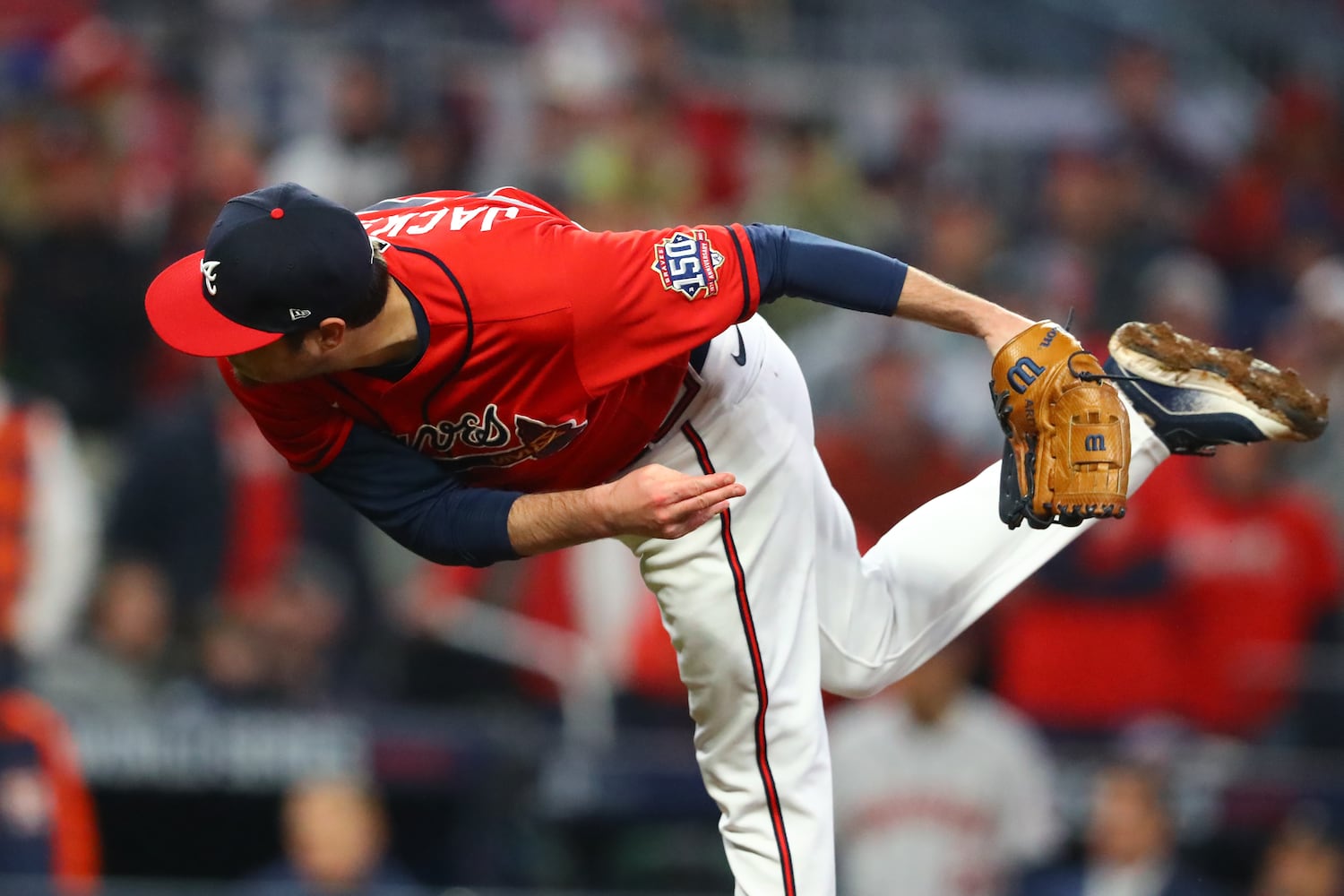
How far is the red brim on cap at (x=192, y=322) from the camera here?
324 cm

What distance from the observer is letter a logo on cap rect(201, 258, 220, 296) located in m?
3.27

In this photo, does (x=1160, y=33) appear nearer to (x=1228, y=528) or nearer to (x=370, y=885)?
(x=1228, y=528)

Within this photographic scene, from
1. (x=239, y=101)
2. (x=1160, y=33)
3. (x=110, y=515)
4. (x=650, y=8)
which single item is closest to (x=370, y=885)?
(x=110, y=515)

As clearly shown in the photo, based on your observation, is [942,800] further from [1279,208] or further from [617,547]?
[1279,208]

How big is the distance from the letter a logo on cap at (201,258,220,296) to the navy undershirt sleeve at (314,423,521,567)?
1.41 ft

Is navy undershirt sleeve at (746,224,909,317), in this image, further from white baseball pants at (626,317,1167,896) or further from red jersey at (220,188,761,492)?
white baseball pants at (626,317,1167,896)

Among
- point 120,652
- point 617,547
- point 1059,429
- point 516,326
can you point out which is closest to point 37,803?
point 120,652

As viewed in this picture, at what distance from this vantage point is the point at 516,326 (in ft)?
11.2

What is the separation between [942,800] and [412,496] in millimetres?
2864

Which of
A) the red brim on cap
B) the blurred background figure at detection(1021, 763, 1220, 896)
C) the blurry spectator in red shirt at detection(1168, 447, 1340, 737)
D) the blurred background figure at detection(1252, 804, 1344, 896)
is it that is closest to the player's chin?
the red brim on cap

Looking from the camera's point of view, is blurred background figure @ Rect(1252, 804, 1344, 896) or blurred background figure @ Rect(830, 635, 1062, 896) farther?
blurred background figure @ Rect(830, 635, 1062, 896)

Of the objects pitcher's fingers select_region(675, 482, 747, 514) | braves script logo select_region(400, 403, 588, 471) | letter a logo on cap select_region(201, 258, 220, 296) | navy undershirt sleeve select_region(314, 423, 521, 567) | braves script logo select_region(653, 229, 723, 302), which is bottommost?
navy undershirt sleeve select_region(314, 423, 521, 567)

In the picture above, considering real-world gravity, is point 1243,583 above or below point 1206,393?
below

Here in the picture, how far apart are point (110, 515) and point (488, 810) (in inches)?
74.7
